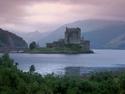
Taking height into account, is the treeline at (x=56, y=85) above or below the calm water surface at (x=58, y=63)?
above

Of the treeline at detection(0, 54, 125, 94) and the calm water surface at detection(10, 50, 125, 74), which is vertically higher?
the treeline at detection(0, 54, 125, 94)

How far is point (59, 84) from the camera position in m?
24.2

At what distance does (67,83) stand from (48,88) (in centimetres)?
231

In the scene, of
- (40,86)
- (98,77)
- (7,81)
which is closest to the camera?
(40,86)

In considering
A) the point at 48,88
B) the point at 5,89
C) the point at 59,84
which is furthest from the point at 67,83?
the point at 5,89

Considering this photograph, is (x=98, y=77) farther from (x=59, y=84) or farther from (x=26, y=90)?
(x=26, y=90)

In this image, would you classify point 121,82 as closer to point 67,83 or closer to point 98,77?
point 67,83

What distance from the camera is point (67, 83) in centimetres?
2445

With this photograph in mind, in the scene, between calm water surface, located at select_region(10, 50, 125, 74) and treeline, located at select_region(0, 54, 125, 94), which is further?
calm water surface, located at select_region(10, 50, 125, 74)

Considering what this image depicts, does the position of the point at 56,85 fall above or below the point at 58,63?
above

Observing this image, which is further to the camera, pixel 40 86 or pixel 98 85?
pixel 98 85

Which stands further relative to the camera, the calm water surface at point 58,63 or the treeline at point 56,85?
the calm water surface at point 58,63

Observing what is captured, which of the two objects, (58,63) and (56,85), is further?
(58,63)

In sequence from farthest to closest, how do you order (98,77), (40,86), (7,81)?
(98,77)
(7,81)
(40,86)
